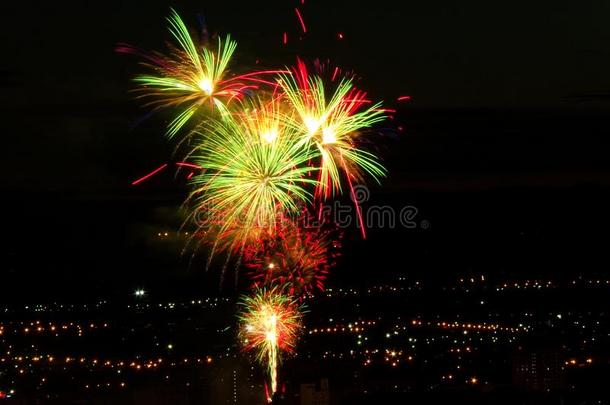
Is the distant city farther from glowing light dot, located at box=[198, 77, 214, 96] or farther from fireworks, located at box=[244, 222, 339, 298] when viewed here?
glowing light dot, located at box=[198, 77, 214, 96]

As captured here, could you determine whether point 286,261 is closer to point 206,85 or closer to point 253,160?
point 253,160

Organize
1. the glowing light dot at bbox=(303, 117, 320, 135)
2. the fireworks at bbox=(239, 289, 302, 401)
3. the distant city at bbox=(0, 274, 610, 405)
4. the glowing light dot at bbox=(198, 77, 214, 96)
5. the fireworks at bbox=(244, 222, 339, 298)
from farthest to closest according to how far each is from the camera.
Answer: the fireworks at bbox=(244, 222, 339, 298), the fireworks at bbox=(239, 289, 302, 401), the glowing light dot at bbox=(303, 117, 320, 135), the glowing light dot at bbox=(198, 77, 214, 96), the distant city at bbox=(0, 274, 610, 405)

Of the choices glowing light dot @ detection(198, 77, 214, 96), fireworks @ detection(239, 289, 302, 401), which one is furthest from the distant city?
glowing light dot @ detection(198, 77, 214, 96)

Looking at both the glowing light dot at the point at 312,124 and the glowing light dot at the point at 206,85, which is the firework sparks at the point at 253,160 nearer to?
the glowing light dot at the point at 312,124

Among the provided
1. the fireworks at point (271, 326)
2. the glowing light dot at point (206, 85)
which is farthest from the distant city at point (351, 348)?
the glowing light dot at point (206, 85)

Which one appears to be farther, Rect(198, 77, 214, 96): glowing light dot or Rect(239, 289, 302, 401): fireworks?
Rect(239, 289, 302, 401): fireworks

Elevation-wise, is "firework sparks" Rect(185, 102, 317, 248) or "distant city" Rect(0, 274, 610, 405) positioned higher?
"firework sparks" Rect(185, 102, 317, 248)

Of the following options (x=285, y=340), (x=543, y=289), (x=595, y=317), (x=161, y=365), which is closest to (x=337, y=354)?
(x=285, y=340)

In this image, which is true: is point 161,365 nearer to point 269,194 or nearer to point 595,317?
point 269,194
